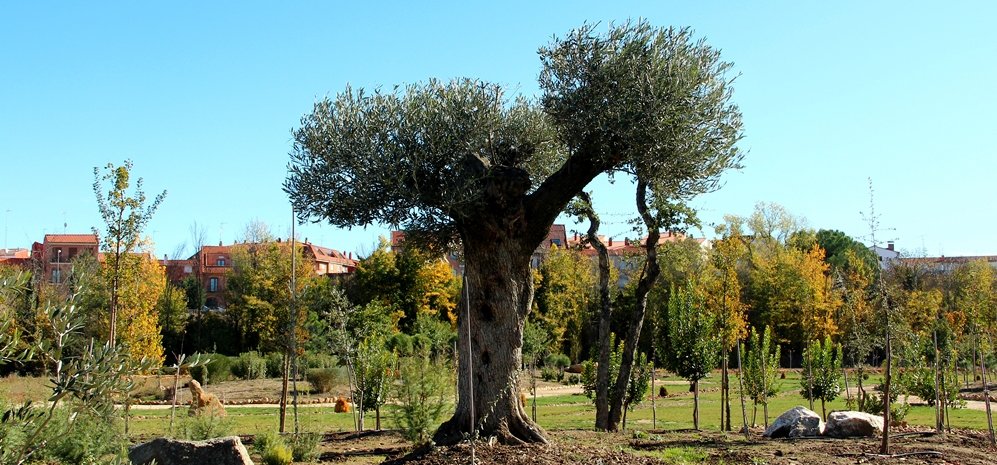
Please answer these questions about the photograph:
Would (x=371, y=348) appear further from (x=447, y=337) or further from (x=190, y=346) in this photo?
(x=190, y=346)

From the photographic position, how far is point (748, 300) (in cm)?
5025

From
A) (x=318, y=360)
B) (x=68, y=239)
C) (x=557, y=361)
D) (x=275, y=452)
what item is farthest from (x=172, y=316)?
(x=275, y=452)

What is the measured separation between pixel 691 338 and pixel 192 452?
538 inches

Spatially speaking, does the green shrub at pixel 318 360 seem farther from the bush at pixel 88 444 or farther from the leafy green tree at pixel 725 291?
the bush at pixel 88 444

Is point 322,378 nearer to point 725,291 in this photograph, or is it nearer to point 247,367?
point 247,367

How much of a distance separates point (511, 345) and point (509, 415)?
1.07m

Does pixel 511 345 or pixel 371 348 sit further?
pixel 371 348

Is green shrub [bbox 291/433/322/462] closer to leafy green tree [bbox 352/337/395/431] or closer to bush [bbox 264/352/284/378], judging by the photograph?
leafy green tree [bbox 352/337/395/431]

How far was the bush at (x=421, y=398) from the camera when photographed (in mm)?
12625

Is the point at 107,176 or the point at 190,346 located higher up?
the point at 107,176

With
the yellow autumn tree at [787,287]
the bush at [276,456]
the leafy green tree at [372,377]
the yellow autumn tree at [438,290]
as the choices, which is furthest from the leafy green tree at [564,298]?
the bush at [276,456]

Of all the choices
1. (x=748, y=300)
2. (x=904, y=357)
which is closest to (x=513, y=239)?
(x=904, y=357)

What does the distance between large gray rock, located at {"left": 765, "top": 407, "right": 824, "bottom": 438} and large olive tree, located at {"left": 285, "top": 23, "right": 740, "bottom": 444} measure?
578 centimetres

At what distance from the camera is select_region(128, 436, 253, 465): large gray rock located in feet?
32.2
